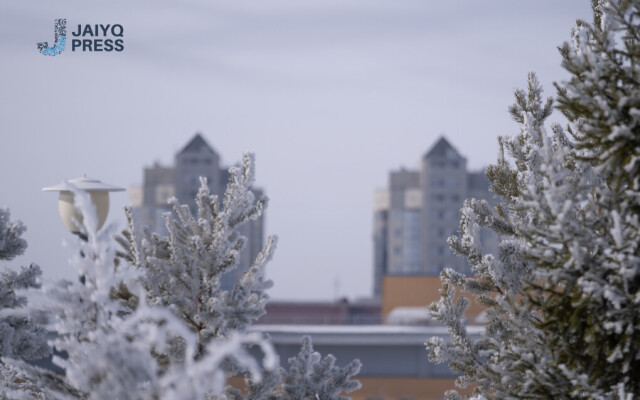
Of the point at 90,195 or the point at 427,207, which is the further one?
the point at 427,207

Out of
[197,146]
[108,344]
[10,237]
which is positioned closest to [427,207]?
[197,146]

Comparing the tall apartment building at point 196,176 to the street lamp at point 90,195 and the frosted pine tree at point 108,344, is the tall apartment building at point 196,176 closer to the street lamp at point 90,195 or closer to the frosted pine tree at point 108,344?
the street lamp at point 90,195

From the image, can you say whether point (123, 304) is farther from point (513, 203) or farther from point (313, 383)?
point (513, 203)

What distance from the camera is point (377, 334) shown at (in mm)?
41031

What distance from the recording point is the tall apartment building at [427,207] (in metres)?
121

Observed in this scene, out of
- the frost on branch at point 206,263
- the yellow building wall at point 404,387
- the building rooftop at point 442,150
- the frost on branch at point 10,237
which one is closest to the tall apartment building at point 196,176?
the building rooftop at point 442,150

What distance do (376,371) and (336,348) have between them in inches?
87.0

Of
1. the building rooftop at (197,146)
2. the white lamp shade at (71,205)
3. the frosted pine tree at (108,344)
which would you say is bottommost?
the frosted pine tree at (108,344)


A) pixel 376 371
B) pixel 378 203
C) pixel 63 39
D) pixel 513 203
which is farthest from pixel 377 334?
pixel 378 203

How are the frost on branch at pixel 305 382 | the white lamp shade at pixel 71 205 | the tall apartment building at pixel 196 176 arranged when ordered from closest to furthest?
1. the frost on branch at pixel 305 382
2. the white lamp shade at pixel 71 205
3. the tall apartment building at pixel 196 176

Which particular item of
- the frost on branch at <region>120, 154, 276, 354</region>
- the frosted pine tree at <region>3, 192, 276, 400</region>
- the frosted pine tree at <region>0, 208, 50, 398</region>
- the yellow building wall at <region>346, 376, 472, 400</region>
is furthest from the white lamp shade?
the yellow building wall at <region>346, 376, 472, 400</region>

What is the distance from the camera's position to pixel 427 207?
123 metres

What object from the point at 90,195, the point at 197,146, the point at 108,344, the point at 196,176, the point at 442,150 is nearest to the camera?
the point at 108,344

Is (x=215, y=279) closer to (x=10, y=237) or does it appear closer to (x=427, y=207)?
(x=10, y=237)
